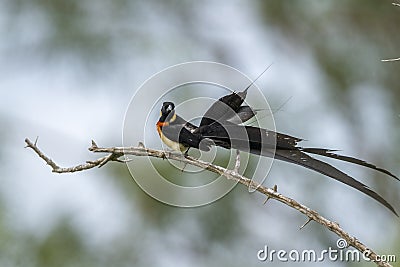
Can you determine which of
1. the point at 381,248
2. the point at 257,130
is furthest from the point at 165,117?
the point at 381,248

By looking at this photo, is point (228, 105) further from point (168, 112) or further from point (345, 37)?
point (345, 37)

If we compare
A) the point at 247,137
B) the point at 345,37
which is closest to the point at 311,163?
the point at 247,137

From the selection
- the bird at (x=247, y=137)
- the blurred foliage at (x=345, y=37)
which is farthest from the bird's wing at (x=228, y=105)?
the blurred foliage at (x=345, y=37)

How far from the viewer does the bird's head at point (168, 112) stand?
2.78 ft

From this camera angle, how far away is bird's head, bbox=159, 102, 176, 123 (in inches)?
33.4

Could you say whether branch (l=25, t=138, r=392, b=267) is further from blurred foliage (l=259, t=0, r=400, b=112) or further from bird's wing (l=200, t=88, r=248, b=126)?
blurred foliage (l=259, t=0, r=400, b=112)

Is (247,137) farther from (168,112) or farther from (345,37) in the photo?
(345,37)

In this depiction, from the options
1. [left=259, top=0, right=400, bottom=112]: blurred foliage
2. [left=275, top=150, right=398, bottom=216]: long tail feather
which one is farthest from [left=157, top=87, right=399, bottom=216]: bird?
[left=259, top=0, right=400, bottom=112]: blurred foliage

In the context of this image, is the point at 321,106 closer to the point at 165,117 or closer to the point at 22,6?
the point at 22,6

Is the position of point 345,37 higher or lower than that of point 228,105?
higher

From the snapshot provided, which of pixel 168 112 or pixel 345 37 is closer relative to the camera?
pixel 168 112

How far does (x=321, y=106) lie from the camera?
3301 mm

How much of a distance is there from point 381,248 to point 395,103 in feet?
4.19

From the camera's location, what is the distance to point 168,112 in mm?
848
